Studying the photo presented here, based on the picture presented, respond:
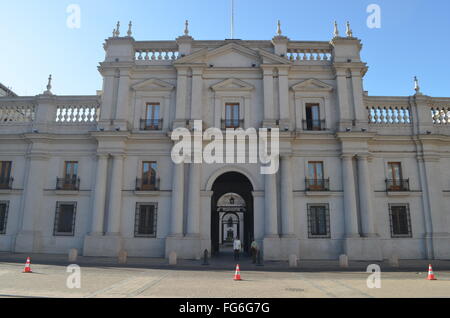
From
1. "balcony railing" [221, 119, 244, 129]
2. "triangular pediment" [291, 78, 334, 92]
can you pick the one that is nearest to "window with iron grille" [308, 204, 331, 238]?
"balcony railing" [221, 119, 244, 129]

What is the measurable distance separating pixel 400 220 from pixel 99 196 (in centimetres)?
2103

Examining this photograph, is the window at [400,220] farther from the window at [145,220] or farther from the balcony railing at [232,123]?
the window at [145,220]

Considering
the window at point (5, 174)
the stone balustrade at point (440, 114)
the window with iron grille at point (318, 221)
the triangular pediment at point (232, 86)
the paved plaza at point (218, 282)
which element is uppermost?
the triangular pediment at point (232, 86)

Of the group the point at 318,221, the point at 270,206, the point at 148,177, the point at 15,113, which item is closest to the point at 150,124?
the point at 148,177

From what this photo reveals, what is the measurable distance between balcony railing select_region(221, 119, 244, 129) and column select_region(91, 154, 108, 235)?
873cm

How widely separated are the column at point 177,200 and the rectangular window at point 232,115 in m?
4.67

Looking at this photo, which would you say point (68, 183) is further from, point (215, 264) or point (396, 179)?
point (396, 179)

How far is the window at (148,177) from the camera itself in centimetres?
2388

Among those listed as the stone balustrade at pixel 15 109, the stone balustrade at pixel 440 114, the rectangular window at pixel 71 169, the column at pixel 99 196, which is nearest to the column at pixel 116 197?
the column at pixel 99 196

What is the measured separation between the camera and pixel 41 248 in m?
23.4

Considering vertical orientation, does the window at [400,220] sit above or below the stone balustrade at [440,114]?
below

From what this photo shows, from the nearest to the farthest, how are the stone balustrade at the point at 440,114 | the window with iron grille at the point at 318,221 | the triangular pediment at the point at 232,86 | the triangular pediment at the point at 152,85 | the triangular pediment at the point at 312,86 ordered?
the window with iron grille at the point at 318,221
the triangular pediment at the point at 232,86
the triangular pediment at the point at 312,86
the triangular pediment at the point at 152,85
the stone balustrade at the point at 440,114

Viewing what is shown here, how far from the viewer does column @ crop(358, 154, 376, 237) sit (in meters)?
22.4

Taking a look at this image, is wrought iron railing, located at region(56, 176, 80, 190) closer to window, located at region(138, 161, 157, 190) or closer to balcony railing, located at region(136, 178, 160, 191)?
balcony railing, located at region(136, 178, 160, 191)
